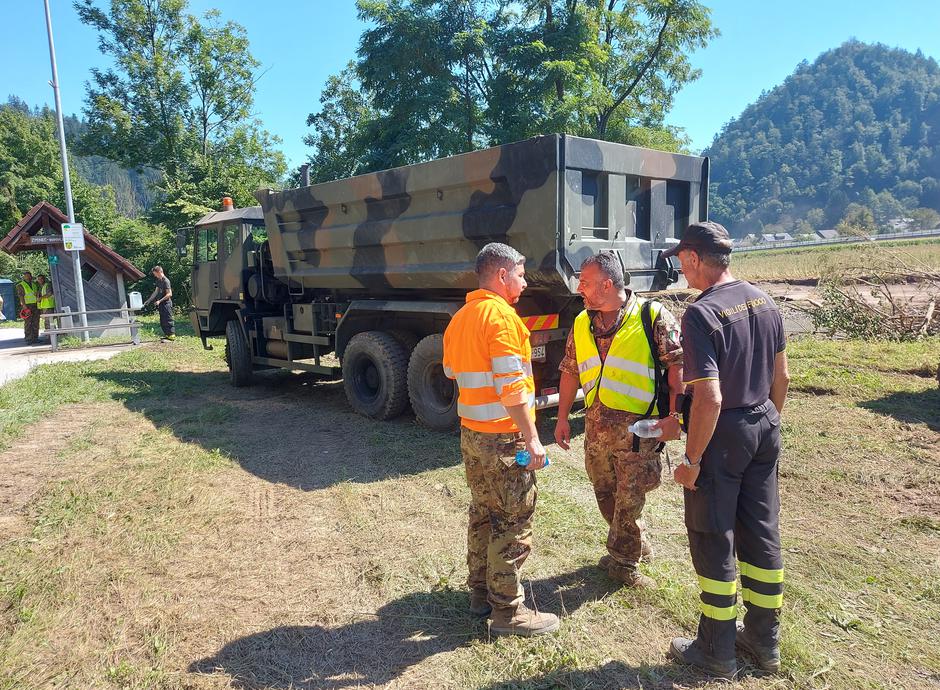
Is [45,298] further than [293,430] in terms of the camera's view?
Yes

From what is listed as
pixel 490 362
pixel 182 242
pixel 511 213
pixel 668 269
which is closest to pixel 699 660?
pixel 490 362

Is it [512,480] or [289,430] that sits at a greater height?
[512,480]

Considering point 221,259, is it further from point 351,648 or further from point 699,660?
point 699,660

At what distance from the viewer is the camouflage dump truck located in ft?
16.9

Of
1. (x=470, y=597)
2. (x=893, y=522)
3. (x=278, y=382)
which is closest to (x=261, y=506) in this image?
(x=470, y=597)

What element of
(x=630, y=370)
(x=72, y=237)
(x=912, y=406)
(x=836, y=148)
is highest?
(x=836, y=148)

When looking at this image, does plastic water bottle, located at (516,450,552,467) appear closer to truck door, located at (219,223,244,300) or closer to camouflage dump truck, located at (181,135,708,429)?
camouflage dump truck, located at (181,135,708,429)

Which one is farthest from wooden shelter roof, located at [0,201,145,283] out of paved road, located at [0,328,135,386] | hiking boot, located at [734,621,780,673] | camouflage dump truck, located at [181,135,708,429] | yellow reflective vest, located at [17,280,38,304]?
hiking boot, located at [734,621,780,673]

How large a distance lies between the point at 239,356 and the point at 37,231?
33.5 ft

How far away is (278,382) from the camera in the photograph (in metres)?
9.94

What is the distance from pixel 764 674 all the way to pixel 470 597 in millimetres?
1363

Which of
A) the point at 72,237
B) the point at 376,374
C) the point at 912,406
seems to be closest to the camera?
the point at 912,406

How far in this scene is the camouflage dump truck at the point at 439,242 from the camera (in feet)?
16.9

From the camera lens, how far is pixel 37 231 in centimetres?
1566
